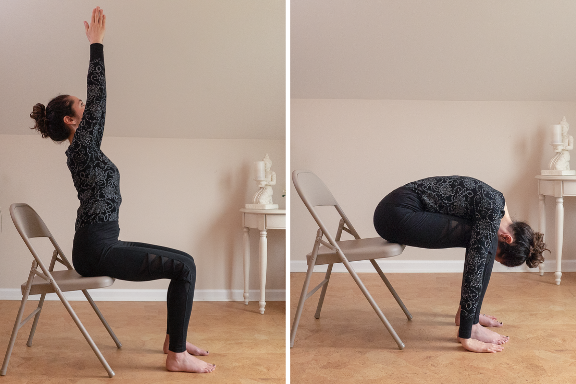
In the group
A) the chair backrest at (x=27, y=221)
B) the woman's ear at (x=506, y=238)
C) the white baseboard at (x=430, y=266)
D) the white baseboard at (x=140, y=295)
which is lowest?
the white baseboard at (x=430, y=266)

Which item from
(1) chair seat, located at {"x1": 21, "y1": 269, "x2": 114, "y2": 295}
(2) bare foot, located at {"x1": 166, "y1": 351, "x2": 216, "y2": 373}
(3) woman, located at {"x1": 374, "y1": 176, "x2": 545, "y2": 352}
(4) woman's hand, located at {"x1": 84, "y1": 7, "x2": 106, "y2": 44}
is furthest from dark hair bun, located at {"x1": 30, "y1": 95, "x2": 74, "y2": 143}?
(3) woman, located at {"x1": 374, "y1": 176, "x2": 545, "y2": 352}

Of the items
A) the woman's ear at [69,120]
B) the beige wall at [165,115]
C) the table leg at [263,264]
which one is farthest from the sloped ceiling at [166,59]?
the woman's ear at [69,120]

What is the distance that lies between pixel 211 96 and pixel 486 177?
2024mm

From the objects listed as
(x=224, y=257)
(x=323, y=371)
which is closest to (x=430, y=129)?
(x=224, y=257)

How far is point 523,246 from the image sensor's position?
1982mm

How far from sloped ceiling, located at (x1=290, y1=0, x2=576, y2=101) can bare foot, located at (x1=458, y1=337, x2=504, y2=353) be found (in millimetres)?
1792

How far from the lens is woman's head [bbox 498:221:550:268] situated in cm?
198

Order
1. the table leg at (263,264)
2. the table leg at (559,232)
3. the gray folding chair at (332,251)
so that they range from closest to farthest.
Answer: the gray folding chair at (332,251), the table leg at (263,264), the table leg at (559,232)

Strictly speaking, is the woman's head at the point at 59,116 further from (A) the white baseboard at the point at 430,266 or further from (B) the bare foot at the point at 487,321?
(A) the white baseboard at the point at 430,266

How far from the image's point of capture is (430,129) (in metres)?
3.37

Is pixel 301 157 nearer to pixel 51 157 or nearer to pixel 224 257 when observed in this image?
pixel 224 257

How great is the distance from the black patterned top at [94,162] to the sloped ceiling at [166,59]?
0.60 m

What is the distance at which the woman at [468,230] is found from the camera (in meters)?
1.89

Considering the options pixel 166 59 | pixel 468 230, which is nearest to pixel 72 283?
pixel 166 59
